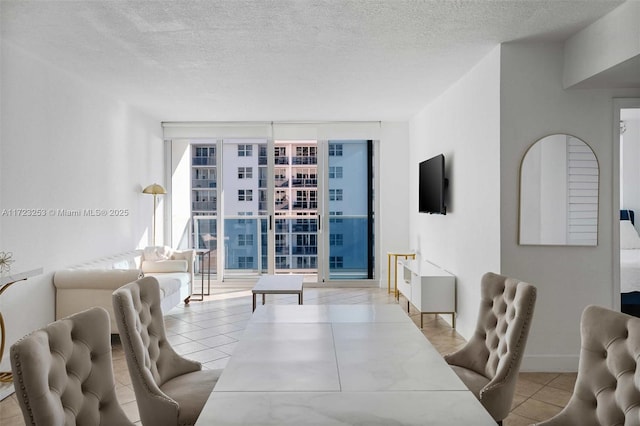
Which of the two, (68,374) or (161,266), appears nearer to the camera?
(68,374)

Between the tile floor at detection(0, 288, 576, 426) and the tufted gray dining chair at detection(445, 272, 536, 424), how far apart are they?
2.46 ft

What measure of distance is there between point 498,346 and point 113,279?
3.38 metres

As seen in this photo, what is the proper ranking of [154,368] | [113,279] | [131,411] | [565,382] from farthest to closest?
[113,279] → [565,382] → [131,411] → [154,368]

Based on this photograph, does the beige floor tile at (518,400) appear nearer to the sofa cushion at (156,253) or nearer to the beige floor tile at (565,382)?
the beige floor tile at (565,382)

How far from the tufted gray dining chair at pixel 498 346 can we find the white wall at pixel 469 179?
5.17 feet

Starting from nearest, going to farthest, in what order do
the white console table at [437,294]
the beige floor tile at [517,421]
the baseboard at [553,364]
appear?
the beige floor tile at [517,421] → the baseboard at [553,364] → the white console table at [437,294]

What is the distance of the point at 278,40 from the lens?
370 cm

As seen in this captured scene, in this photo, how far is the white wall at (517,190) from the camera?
147 inches

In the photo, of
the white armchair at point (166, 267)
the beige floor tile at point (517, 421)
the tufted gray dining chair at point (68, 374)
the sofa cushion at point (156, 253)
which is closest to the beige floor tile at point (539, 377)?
the beige floor tile at point (517, 421)

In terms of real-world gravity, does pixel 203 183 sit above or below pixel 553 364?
above

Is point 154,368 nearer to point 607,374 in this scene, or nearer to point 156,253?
point 607,374

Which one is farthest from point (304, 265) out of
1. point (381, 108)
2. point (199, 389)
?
point (199, 389)

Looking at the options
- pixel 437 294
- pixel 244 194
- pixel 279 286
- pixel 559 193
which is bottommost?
pixel 437 294

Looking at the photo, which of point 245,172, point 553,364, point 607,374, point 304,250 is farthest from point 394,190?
point 607,374
